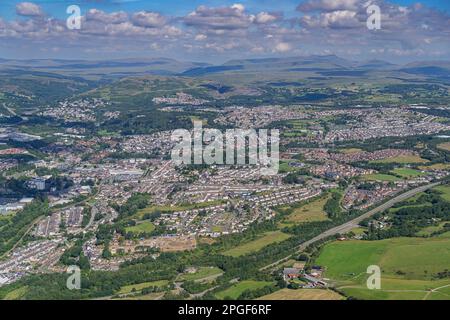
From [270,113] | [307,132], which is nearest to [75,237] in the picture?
[307,132]

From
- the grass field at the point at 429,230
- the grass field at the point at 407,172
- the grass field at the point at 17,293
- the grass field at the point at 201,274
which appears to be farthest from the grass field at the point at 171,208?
the grass field at the point at 407,172

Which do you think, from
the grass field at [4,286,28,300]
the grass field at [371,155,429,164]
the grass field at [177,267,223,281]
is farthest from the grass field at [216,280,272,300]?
the grass field at [371,155,429,164]

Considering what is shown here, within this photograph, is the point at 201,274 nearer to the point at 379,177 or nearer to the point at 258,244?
the point at 258,244

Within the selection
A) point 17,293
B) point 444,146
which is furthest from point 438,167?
point 17,293

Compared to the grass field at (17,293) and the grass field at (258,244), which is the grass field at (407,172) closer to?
the grass field at (258,244)

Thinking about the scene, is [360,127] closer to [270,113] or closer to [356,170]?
[270,113]

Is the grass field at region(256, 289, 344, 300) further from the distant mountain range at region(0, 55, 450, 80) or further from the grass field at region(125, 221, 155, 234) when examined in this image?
the distant mountain range at region(0, 55, 450, 80)
